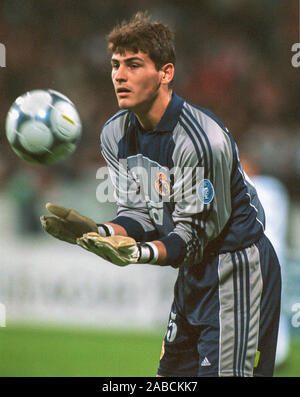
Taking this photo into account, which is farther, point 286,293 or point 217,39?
point 217,39

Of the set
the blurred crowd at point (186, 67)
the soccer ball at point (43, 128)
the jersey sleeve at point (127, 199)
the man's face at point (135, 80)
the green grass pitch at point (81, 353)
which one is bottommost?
the green grass pitch at point (81, 353)

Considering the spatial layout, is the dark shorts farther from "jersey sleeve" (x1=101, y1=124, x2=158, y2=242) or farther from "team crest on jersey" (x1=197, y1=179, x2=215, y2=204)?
"jersey sleeve" (x1=101, y1=124, x2=158, y2=242)

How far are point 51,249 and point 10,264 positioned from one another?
455 millimetres

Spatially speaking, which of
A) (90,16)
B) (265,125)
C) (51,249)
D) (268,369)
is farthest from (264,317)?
(90,16)

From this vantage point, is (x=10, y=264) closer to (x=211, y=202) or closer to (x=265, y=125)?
(x=265, y=125)

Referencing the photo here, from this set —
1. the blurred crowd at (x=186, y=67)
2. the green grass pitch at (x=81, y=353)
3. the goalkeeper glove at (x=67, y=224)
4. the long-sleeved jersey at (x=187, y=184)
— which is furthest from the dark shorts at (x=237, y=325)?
the blurred crowd at (x=186, y=67)

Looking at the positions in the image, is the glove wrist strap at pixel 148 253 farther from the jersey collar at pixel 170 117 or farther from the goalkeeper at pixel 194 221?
the jersey collar at pixel 170 117

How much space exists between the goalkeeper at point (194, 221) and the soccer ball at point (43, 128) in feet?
0.97

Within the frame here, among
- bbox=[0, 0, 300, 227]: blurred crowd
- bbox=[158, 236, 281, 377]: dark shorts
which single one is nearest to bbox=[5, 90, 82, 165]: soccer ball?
bbox=[158, 236, 281, 377]: dark shorts

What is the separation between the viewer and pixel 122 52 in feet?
10.2

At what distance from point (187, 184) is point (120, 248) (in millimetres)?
513

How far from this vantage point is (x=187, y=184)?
2.99 meters

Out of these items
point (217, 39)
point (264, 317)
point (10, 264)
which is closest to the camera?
point (264, 317)

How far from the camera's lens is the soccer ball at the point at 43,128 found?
3.20 meters
